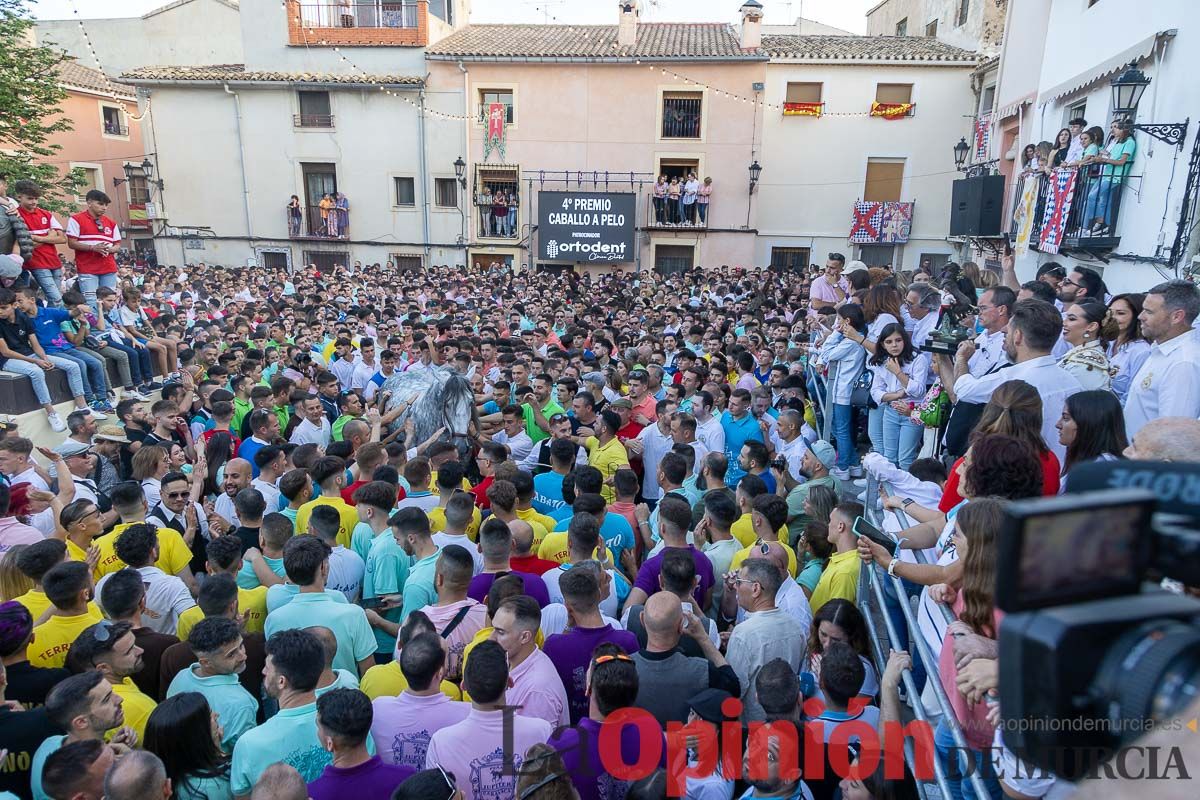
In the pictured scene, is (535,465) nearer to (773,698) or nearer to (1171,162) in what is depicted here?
(773,698)

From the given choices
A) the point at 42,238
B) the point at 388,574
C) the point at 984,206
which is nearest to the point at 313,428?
the point at 388,574

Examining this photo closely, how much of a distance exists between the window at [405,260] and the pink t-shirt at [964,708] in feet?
76.4

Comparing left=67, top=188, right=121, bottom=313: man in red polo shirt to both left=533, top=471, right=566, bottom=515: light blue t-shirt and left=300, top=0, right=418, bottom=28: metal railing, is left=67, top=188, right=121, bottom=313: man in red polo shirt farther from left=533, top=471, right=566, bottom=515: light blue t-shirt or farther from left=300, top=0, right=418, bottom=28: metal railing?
left=300, top=0, right=418, bottom=28: metal railing

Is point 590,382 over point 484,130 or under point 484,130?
under

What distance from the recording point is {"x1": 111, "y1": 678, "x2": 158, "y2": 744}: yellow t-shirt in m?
3.02

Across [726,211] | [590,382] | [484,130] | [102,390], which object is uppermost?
[484,130]

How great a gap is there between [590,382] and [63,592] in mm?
4619

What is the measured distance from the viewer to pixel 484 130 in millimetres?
23094

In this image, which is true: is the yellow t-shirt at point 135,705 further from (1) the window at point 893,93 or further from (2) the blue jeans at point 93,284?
(1) the window at point 893,93

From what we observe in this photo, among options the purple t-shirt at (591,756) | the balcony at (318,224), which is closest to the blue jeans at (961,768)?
→ the purple t-shirt at (591,756)

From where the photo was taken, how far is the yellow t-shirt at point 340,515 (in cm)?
469

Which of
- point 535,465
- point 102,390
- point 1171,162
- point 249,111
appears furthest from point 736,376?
point 249,111

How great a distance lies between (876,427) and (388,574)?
13.7 feet

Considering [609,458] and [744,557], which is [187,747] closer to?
[744,557]
